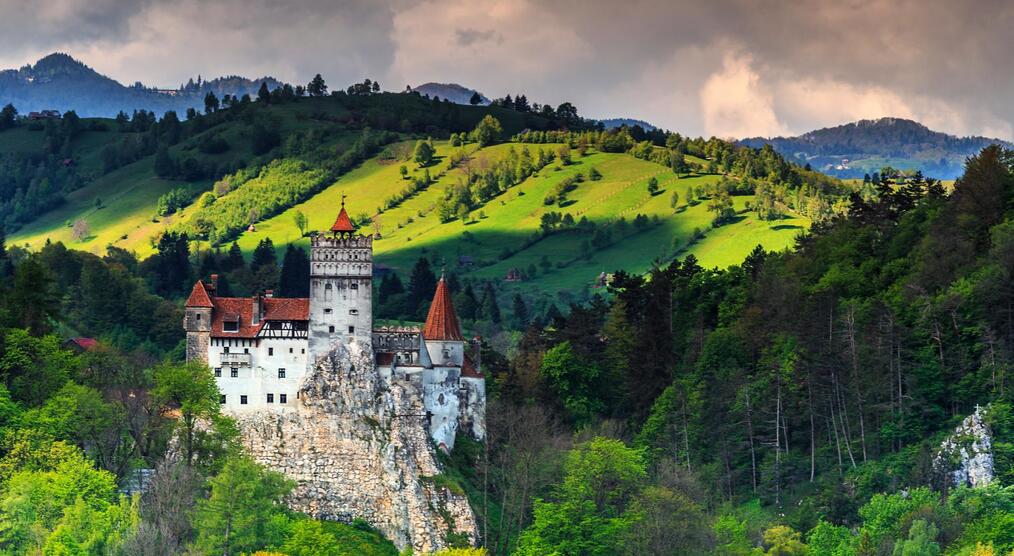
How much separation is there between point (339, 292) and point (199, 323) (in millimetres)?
9216

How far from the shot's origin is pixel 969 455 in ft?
313

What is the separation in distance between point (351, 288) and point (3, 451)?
23.6m

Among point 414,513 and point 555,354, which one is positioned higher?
point 555,354

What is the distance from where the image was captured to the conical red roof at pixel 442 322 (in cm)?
11012

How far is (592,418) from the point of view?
122 m

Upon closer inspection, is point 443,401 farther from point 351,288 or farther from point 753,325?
point 753,325

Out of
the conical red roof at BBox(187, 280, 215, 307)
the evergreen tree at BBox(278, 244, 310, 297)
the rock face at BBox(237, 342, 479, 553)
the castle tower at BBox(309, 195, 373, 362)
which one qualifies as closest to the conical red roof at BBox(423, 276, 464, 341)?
the castle tower at BBox(309, 195, 373, 362)

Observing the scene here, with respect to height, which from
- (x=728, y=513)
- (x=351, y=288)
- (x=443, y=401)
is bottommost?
(x=728, y=513)

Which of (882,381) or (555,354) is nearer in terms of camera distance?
(882,381)

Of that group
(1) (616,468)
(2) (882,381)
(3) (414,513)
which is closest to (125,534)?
(3) (414,513)

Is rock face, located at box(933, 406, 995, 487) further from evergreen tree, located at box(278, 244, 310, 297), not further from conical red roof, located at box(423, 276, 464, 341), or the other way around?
evergreen tree, located at box(278, 244, 310, 297)

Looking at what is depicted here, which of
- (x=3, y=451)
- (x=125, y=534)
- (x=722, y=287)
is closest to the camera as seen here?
(x=125, y=534)

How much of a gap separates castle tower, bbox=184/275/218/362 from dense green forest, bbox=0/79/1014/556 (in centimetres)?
160

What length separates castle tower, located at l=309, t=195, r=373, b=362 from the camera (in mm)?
104250
